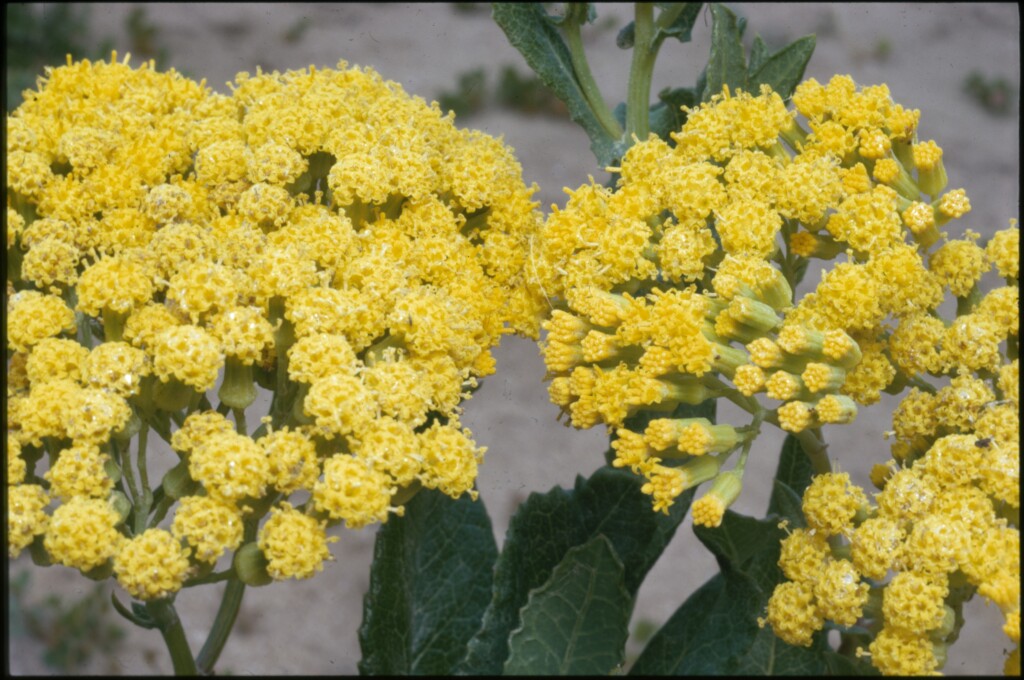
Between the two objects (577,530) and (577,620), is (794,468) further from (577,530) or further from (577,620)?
(577,620)

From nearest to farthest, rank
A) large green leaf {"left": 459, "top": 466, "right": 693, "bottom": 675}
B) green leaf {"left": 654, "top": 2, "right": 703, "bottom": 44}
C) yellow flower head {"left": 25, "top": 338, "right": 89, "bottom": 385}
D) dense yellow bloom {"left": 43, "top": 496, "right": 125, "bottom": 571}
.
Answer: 1. dense yellow bloom {"left": 43, "top": 496, "right": 125, "bottom": 571}
2. yellow flower head {"left": 25, "top": 338, "right": 89, "bottom": 385}
3. large green leaf {"left": 459, "top": 466, "right": 693, "bottom": 675}
4. green leaf {"left": 654, "top": 2, "right": 703, "bottom": 44}

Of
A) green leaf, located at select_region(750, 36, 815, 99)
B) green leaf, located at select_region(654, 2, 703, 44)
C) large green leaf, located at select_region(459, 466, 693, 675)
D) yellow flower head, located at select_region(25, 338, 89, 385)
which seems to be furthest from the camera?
green leaf, located at select_region(654, 2, 703, 44)

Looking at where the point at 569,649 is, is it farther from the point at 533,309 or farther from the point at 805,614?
the point at 533,309

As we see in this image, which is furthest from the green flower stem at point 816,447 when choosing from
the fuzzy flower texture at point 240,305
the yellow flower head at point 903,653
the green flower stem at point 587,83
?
the green flower stem at point 587,83

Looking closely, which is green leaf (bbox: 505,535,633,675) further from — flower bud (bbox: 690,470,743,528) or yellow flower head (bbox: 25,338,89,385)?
yellow flower head (bbox: 25,338,89,385)

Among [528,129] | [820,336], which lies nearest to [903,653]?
[820,336]

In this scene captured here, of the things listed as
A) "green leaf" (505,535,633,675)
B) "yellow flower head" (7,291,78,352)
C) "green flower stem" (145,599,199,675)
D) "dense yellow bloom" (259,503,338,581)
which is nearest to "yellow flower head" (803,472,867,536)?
"green leaf" (505,535,633,675)

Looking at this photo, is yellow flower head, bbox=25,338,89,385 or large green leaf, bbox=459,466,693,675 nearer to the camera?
yellow flower head, bbox=25,338,89,385
